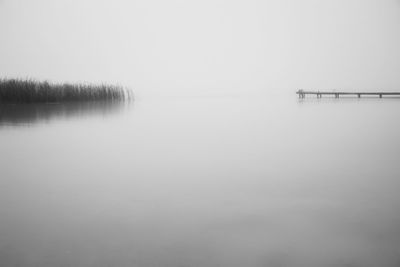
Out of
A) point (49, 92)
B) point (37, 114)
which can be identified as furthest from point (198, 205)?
point (49, 92)

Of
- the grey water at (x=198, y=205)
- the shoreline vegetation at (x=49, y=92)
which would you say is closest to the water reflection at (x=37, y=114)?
the shoreline vegetation at (x=49, y=92)

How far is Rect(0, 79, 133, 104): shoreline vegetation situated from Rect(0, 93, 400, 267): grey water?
40.6 ft

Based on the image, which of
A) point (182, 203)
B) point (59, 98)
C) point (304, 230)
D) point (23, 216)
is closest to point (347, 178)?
point (304, 230)

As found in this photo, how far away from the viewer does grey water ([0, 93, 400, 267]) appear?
2.00m

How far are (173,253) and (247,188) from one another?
66.3 inches

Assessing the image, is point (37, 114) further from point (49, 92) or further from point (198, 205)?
point (198, 205)

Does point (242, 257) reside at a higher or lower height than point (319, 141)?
lower

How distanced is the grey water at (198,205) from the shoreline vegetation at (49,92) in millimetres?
12370

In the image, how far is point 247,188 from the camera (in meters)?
3.52

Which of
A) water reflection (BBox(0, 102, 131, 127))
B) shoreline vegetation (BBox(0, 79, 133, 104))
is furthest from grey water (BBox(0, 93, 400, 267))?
shoreline vegetation (BBox(0, 79, 133, 104))

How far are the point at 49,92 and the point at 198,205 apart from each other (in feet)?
59.8

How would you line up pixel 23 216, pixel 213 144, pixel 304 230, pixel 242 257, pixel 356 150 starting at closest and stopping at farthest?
pixel 242 257 < pixel 304 230 < pixel 23 216 < pixel 356 150 < pixel 213 144

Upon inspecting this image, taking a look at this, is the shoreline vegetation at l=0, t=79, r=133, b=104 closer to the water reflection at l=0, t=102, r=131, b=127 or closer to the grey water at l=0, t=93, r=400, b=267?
the water reflection at l=0, t=102, r=131, b=127

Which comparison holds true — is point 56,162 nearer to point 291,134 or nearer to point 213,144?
point 213,144
